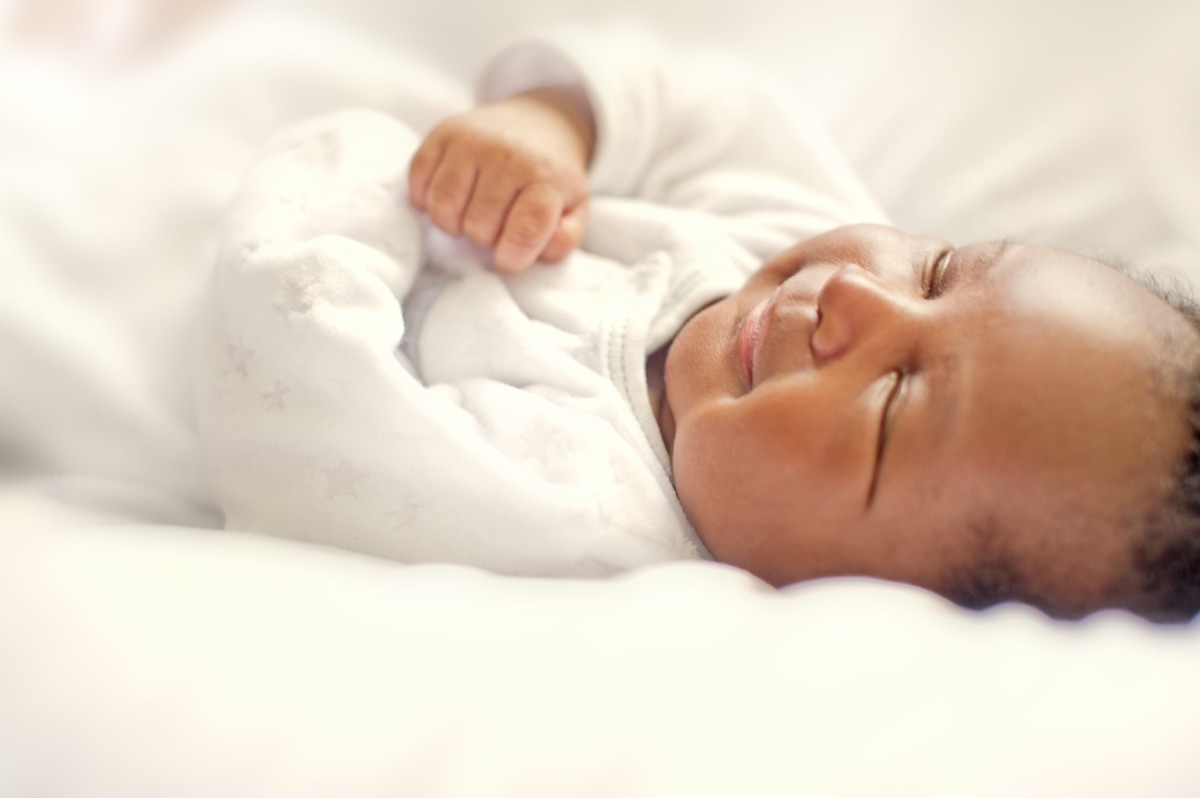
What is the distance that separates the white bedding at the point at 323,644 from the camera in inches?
14.5

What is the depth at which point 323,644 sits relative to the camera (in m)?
0.41

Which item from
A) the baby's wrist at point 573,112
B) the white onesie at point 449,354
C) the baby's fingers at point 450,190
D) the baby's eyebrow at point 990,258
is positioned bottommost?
the white onesie at point 449,354

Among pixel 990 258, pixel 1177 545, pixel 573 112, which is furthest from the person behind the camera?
pixel 573 112

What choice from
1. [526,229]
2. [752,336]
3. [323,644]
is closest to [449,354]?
[526,229]

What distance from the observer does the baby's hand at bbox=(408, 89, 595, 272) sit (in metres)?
0.73

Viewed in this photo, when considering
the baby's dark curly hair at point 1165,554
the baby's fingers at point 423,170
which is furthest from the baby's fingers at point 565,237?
the baby's dark curly hair at point 1165,554

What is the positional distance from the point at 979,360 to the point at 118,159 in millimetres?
608

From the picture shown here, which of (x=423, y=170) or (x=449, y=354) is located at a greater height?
(x=423, y=170)

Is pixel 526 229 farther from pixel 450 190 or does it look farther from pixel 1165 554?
pixel 1165 554

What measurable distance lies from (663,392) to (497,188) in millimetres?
205

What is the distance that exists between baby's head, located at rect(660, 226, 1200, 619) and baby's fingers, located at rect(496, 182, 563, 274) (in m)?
0.19

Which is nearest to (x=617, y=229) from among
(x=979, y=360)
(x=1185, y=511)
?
(x=979, y=360)

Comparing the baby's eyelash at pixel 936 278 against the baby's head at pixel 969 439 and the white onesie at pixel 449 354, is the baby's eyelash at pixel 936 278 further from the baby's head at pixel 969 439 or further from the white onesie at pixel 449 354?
the white onesie at pixel 449 354

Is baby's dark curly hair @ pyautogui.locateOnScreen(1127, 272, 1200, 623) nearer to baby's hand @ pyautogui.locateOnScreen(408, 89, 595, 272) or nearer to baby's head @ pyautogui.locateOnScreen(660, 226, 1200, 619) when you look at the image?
baby's head @ pyautogui.locateOnScreen(660, 226, 1200, 619)
